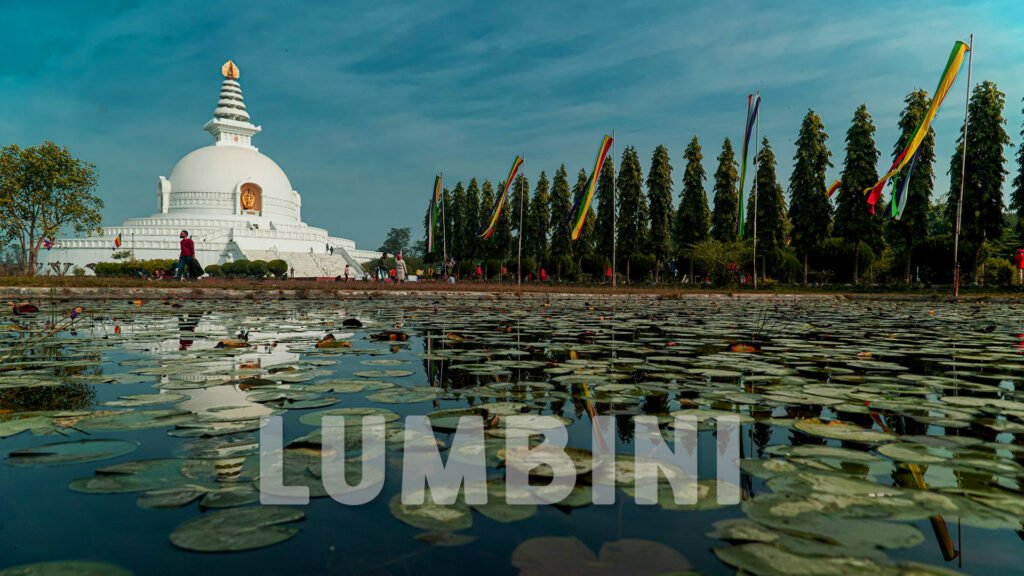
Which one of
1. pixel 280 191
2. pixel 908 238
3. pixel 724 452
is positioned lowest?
pixel 724 452

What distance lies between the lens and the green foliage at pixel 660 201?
34875 millimetres

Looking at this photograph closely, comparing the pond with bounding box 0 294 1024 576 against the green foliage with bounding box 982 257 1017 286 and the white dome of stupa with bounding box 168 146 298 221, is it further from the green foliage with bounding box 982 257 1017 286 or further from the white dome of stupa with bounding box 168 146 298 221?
the white dome of stupa with bounding box 168 146 298 221

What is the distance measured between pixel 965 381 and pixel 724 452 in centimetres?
205

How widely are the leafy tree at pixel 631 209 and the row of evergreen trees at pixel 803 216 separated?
0.07m

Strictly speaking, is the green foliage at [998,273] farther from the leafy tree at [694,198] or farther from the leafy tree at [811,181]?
the leafy tree at [694,198]

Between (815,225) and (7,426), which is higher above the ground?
(815,225)

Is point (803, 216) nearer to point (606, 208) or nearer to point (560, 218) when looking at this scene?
point (606, 208)

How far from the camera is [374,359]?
11.7ft

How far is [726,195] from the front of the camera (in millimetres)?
33469

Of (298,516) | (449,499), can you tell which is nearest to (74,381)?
(298,516)

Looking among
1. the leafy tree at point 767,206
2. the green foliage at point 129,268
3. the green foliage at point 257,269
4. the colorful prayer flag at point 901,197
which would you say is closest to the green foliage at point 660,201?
the leafy tree at point 767,206

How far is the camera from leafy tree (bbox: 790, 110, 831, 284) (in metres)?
29.7

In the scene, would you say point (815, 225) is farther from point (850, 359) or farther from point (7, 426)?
point (7, 426)

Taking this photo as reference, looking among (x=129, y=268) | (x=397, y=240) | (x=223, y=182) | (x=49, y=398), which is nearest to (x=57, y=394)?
(x=49, y=398)
